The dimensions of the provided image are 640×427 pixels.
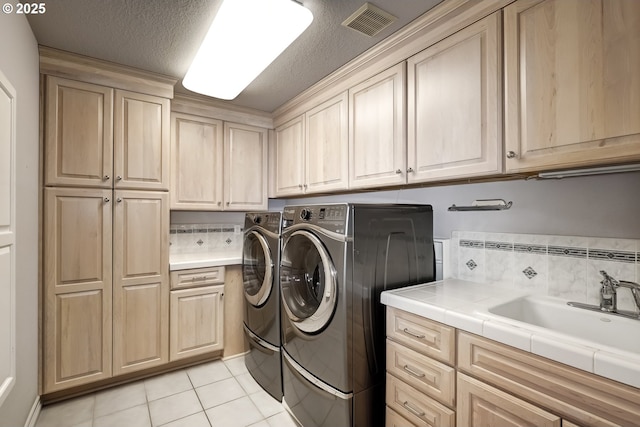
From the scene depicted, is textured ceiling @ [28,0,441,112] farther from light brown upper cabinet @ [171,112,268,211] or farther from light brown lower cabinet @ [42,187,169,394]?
light brown lower cabinet @ [42,187,169,394]

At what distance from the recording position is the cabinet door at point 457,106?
4.49 feet

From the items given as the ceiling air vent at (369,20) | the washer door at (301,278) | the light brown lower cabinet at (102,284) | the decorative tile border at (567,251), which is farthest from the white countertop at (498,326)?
the light brown lower cabinet at (102,284)

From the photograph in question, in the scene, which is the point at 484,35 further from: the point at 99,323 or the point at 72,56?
the point at 99,323

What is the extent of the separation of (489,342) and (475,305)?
0.78ft

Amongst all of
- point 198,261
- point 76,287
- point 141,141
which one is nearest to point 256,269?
A: point 198,261

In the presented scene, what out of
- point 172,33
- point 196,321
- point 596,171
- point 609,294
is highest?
point 172,33

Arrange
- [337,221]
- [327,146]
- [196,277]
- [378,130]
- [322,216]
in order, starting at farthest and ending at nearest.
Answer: [196,277], [327,146], [378,130], [322,216], [337,221]

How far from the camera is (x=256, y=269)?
2.40 metres

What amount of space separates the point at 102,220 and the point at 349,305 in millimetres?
1863

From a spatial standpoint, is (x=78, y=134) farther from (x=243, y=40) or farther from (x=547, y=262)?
(x=547, y=262)

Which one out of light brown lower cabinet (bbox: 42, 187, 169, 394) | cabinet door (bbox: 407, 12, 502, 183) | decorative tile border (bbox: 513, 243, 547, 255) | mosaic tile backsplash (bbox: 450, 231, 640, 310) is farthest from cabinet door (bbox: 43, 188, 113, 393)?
decorative tile border (bbox: 513, 243, 547, 255)

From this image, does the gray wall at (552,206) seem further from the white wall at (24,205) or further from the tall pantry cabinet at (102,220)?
the white wall at (24,205)

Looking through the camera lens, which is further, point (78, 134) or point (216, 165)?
point (216, 165)

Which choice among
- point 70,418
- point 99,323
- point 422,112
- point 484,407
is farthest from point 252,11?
point 70,418
